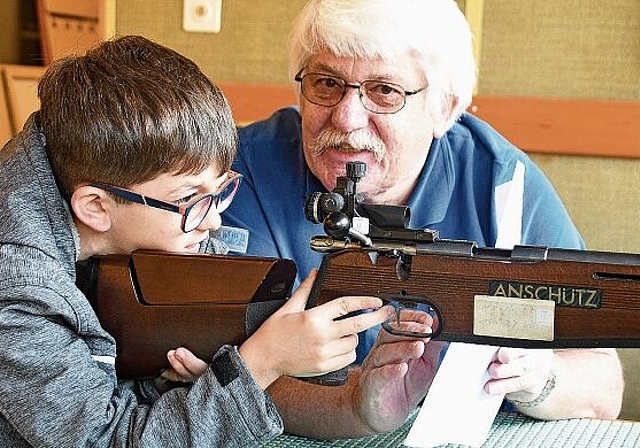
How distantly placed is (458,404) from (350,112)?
20.2 inches

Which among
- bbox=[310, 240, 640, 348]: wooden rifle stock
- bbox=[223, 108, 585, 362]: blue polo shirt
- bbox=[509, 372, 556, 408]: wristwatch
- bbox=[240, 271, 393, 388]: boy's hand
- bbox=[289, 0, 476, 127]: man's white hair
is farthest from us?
bbox=[223, 108, 585, 362]: blue polo shirt

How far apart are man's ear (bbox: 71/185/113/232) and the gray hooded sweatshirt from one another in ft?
0.11

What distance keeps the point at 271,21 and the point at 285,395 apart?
4.12 ft

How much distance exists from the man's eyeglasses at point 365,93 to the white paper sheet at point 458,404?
457 mm

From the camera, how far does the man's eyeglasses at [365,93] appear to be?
1.59m

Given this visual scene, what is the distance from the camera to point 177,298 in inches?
46.8

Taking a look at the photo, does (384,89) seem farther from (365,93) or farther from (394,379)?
(394,379)

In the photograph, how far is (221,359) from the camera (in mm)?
1174

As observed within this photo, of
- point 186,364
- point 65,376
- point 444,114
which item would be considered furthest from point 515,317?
point 444,114

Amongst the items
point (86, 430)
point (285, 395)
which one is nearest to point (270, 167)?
point (285, 395)

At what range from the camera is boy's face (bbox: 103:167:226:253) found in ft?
4.09

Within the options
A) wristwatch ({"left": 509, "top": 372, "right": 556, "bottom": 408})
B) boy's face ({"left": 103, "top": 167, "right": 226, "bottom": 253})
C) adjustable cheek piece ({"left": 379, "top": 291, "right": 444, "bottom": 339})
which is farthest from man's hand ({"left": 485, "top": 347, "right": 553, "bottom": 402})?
boy's face ({"left": 103, "top": 167, "right": 226, "bottom": 253})

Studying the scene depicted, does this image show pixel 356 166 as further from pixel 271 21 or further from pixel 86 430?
pixel 271 21

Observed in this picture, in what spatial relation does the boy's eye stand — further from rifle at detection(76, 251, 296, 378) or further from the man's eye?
the man's eye
